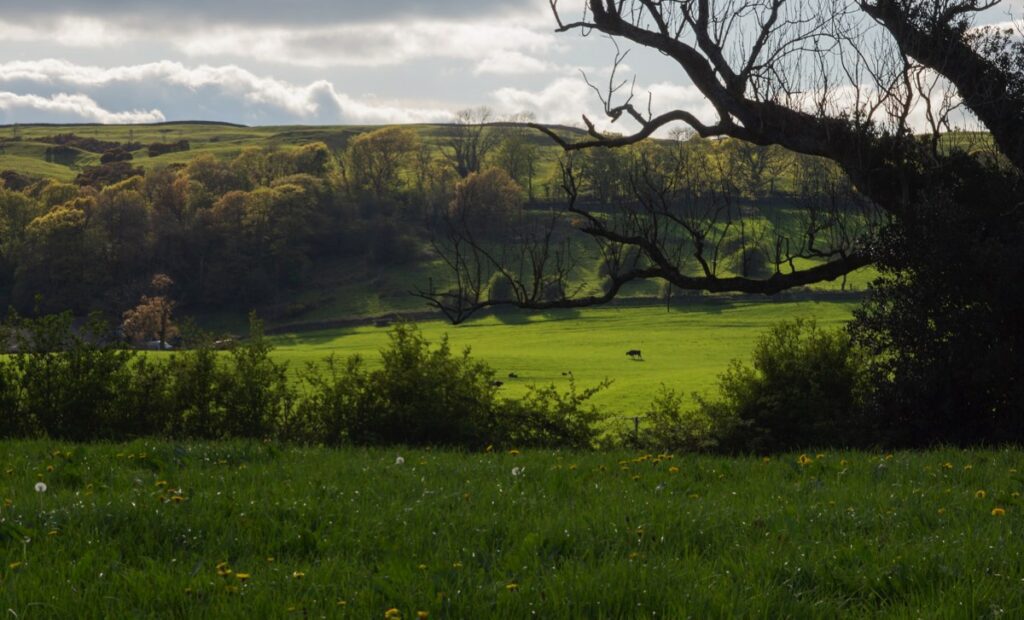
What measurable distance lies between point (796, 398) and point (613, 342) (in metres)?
66.5

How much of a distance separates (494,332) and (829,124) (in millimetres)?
77616

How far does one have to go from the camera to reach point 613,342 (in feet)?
269

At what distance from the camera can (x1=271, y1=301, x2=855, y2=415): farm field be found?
56.9 m

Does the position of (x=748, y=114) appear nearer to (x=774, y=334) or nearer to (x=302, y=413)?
(x=774, y=334)

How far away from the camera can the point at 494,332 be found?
94.6 m

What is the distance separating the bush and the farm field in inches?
1005

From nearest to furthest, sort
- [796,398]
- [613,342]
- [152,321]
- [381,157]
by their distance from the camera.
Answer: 1. [796,398]
2. [613,342]
3. [152,321]
4. [381,157]

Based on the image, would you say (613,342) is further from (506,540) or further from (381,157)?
(381,157)

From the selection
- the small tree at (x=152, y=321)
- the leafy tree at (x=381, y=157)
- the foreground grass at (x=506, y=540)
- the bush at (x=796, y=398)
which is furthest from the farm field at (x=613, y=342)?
the leafy tree at (x=381, y=157)

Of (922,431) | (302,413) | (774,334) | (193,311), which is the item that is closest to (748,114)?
(774,334)

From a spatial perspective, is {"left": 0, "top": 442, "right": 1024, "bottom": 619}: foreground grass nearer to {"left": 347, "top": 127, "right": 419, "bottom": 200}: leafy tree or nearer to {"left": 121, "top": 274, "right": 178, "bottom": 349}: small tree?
{"left": 121, "top": 274, "right": 178, "bottom": 349}: small tree

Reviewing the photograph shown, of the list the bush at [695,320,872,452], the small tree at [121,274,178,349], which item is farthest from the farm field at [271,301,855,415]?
the bush at [695,320,872,452]

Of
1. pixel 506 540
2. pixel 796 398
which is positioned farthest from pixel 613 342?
pixel 506 540

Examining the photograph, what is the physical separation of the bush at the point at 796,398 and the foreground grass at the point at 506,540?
552 centimetres
